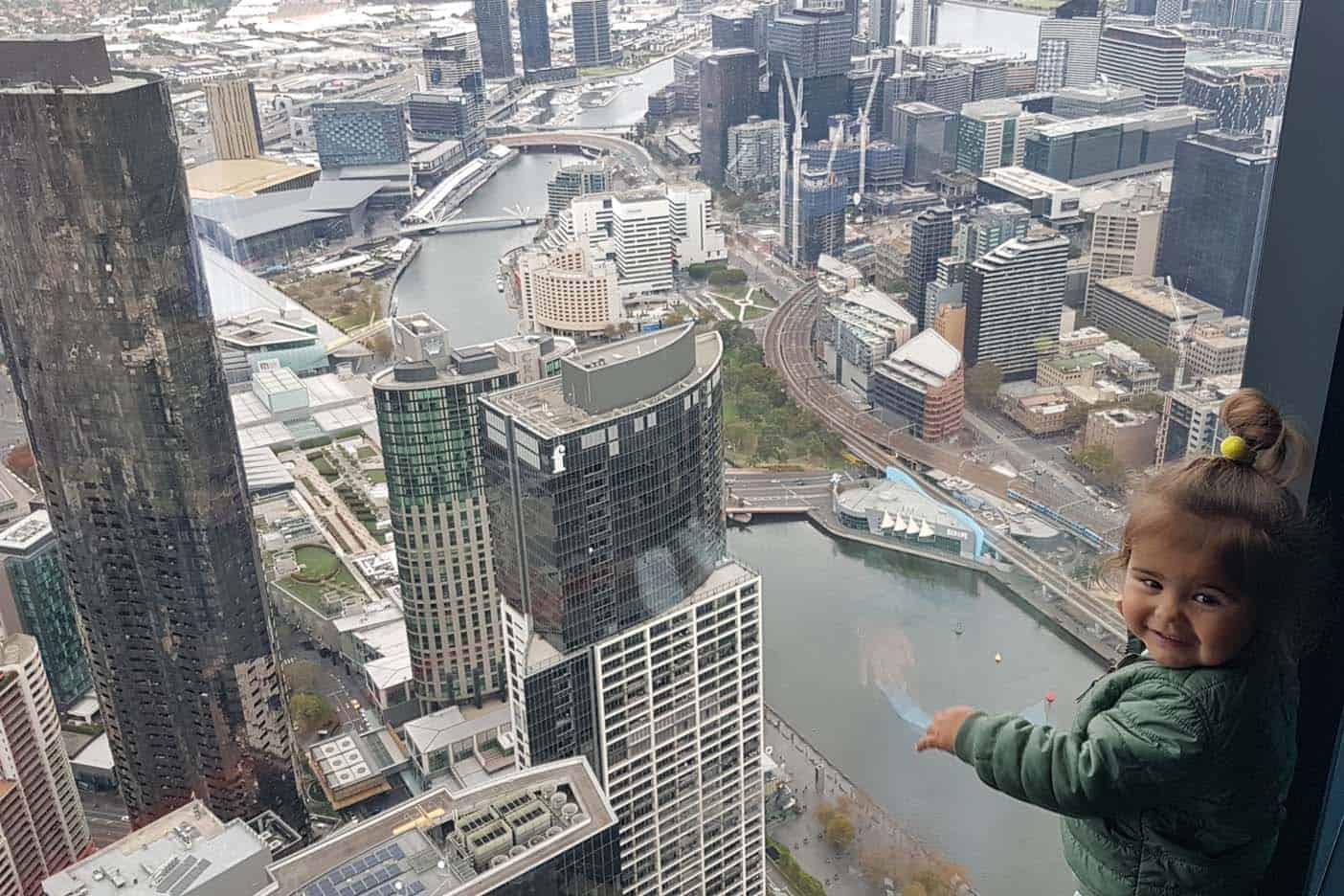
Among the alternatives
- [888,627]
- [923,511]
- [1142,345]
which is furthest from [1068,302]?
[888,627]

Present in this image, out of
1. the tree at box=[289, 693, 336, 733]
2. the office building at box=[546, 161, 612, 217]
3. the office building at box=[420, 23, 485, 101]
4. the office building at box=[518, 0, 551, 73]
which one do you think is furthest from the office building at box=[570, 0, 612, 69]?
the tree at box=[289, 693, 336, 733]

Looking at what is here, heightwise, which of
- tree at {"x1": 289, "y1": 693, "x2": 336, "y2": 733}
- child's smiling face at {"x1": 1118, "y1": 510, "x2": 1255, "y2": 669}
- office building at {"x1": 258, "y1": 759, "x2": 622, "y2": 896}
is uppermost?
child's smiling face at {"x1": 1118, "y1": 510, "x2": 1255, "y2": 669}

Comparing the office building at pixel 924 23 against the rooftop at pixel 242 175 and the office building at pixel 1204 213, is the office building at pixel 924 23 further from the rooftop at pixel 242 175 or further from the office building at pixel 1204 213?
the rooftop at pixel 242 175

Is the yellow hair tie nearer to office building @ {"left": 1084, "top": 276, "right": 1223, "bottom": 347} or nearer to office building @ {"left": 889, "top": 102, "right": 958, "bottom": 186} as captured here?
office building @ {"left": 1084, "top": 276, "right": 1223, "bottom": 347}

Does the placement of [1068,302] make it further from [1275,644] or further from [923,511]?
[1275,644]

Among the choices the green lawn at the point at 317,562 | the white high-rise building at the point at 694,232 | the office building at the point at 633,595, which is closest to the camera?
the office building at the point at 633,595

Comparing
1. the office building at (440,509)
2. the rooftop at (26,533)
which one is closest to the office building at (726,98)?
the office building at (440,509)

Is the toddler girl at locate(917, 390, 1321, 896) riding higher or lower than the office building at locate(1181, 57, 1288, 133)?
higher
